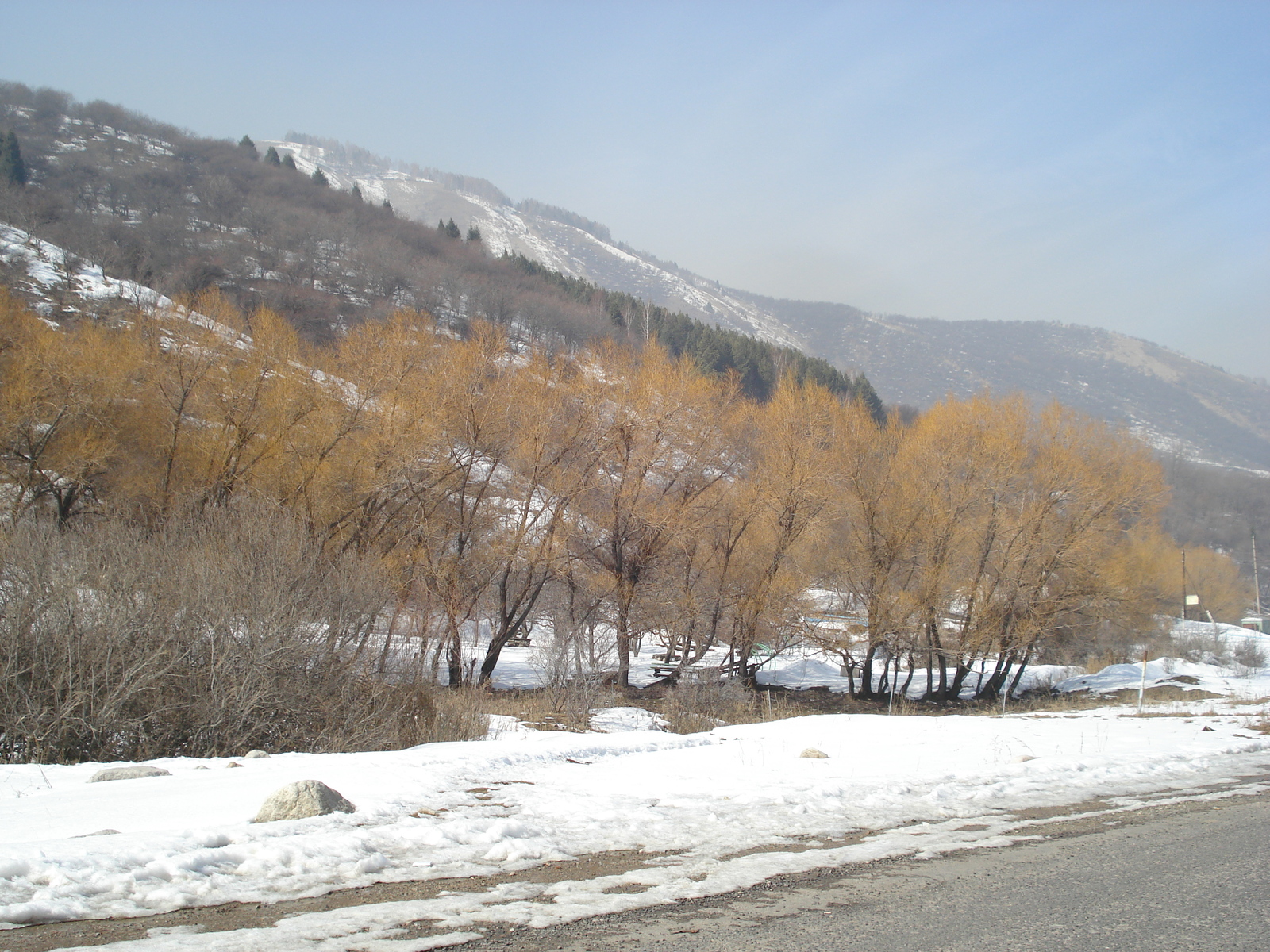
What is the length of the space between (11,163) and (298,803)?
114m

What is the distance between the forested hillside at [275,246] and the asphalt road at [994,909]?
58.0 m

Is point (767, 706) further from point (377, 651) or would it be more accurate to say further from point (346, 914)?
point (346, 914)

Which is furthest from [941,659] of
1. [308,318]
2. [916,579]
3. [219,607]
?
[308,318]

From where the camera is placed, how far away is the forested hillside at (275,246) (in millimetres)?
75938

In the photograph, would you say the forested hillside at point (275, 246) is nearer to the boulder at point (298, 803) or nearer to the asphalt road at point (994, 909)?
the boulder at point (298, 803)

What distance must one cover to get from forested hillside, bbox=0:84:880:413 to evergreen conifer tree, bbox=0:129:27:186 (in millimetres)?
1513

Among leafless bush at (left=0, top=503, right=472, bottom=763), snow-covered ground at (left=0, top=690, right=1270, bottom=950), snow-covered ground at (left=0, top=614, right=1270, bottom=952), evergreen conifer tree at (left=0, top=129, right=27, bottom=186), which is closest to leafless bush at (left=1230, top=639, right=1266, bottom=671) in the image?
snow-covered ground at (left=0, top=614, right=1270, bottom=952)

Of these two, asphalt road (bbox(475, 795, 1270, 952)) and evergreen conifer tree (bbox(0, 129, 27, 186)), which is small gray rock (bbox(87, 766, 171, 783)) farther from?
evergreen conifer tree (bbox(0, 129, 27, 186))

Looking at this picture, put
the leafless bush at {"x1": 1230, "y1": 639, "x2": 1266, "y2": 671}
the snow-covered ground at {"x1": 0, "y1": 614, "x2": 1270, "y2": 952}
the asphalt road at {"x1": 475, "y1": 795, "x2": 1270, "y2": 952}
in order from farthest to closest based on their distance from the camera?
the leafless bush at {"x1": 1230, "y1": 639, "x2": 1266, "y2": 671}, the snow-covered ground at {"x1": 0, "y1": 614, "x2": 1270, "y2": 952}, the asphalt road at {"x1": 475, "y1": 795, "x2": 1270, "y2": 952}

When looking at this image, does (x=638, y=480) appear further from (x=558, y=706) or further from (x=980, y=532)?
(x=980, y=532)

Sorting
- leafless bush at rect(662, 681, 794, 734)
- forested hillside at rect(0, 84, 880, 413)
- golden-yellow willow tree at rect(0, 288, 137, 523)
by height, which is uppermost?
forested hillside at rect(0, 84, 880, 413)

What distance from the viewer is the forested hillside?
75.9 metres

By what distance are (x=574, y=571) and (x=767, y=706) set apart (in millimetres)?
9216

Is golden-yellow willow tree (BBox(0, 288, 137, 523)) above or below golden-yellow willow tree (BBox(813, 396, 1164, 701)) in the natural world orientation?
above
